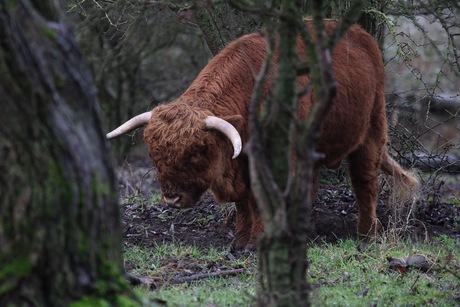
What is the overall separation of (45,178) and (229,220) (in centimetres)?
593

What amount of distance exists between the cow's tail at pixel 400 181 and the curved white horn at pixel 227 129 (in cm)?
249

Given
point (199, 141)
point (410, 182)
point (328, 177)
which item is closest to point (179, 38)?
point (328, 177)

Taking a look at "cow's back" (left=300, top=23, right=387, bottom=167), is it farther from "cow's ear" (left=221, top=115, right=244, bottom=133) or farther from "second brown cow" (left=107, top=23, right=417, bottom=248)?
"cow's ear" (left=221, top=115, right=244, bottom=133)

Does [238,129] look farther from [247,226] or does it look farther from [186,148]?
[247,226]

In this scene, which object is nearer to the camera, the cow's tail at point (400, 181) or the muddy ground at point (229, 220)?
the muddy ground at point (229, 220)

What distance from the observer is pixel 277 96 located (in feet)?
12.8

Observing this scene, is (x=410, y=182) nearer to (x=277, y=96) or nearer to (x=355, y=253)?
(x=355, y=253)

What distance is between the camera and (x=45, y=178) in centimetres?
339

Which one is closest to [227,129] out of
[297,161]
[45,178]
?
[297,161]

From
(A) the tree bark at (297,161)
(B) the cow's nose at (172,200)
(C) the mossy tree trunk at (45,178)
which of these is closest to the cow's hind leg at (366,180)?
(B) the cow's nose at (172,200)

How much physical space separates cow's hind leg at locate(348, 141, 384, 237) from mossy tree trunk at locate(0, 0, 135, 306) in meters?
5.83

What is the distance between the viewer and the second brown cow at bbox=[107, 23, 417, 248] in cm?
756

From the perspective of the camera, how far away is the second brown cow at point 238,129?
756 centimetres

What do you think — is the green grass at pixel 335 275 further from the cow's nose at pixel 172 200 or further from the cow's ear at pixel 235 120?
the cow's ear at pixel 235 120
